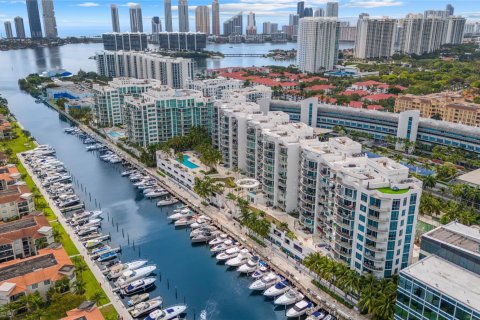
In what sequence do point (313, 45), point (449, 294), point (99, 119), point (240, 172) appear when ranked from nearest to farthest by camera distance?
1. point (449, 294)
2. point (240, 172)
3. point (99, 119)
4. point (313, 45)

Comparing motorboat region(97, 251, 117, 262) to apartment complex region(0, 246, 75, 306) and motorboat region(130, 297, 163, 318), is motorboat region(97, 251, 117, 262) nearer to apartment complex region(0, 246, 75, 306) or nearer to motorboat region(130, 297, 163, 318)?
apartment complex region(0, 246, 75, 306)

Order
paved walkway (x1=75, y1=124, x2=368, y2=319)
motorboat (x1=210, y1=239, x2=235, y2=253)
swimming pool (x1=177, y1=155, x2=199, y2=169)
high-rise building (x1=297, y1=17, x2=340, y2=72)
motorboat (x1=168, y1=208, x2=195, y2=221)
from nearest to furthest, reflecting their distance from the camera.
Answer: paved walkway (x1=75, y1=124, x2=368, y2=319), motorboat (x1=210, y1=239, x2=235, y2=253), motorboat (x1=168, y1=208, x2=195, y2=221), swimming pool (x1=177, y1=155, x2=199, y2=169), high-rise building (x1=297, y1=17, x2=340, y2=72)

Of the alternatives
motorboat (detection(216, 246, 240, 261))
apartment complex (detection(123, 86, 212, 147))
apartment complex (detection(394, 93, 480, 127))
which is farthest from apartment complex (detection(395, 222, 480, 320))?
apartment complex (detection(394, 93, 480, 127))

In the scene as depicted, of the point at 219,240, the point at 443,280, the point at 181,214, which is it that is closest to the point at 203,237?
the point at 219,240

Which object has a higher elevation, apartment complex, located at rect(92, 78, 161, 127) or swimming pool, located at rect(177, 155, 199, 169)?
apartment complex, located at rect(92, 78, 161, 127)

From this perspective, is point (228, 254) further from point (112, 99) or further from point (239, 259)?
point (112, 99)

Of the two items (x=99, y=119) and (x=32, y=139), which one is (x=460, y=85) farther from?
(x=32, y=139)

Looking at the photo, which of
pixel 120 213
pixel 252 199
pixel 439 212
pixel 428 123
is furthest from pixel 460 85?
pixel 120 213
